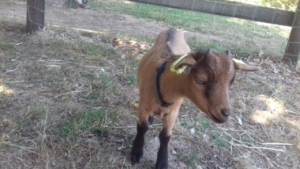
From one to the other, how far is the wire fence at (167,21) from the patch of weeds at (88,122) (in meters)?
2.48

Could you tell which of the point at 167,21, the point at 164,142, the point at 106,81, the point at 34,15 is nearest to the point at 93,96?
the point at 106,81

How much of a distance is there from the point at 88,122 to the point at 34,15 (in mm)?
2434

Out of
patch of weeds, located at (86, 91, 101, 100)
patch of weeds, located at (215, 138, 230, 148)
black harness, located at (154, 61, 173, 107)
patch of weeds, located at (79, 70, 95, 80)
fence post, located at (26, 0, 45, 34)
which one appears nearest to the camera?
black harness, located at (154, 61, 173, 107)

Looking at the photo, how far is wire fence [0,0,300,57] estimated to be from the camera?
5.63 metres

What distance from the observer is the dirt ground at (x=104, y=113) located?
3.02 metres

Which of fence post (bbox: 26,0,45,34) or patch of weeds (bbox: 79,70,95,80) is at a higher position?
fence post (bbox: 26,0,45,34)

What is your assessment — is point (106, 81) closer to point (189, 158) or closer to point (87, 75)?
point (87, 75)

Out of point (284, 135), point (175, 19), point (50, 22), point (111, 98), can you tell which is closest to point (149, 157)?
point (111, 98)

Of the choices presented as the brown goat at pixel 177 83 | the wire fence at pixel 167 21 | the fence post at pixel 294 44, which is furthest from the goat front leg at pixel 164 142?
the fence post at pixel 294 44

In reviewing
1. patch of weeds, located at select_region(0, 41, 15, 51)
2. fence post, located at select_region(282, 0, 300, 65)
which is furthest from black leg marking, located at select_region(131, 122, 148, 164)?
fence post, located at select_region(282, 0, 300, 65)

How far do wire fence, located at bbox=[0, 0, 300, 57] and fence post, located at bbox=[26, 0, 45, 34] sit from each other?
1.98ft

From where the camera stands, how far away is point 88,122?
3.29 metres

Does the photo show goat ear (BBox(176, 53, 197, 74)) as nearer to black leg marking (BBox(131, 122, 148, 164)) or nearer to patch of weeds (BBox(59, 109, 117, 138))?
black leg marking (BBox(131, 122, 148, 164))

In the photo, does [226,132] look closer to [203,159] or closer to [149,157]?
[203,159]
